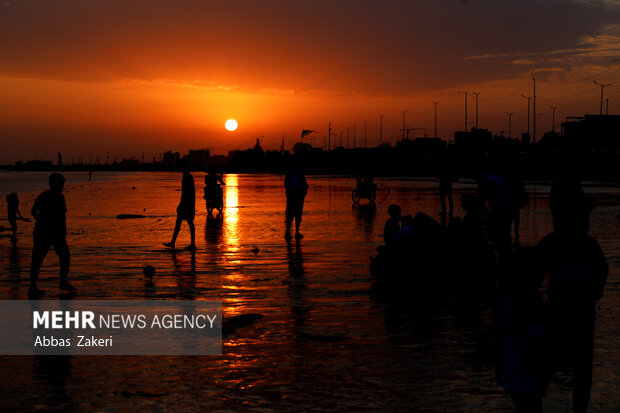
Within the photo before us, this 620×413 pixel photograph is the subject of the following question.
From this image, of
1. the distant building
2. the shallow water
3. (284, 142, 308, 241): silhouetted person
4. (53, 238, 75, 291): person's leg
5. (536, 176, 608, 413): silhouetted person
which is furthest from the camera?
the distant building

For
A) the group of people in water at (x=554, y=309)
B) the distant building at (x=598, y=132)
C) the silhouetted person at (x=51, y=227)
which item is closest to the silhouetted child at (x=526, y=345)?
the group of people in water at (x=554, y=309)

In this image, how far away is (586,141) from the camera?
159750 millimetres

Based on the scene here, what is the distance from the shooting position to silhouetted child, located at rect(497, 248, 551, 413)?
159 inches

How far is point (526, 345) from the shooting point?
4047 millimetres

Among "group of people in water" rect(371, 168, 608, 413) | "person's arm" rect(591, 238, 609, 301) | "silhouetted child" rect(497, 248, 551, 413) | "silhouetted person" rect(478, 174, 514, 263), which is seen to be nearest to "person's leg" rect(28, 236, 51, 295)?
A: "silhouetted person" rect(478, 174, 514, 263)

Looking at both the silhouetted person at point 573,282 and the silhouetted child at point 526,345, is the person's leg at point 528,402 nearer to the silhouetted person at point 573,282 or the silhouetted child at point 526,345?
the silhouetted child at point 526,345

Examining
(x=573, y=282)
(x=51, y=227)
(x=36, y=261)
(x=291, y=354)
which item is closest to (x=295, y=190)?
(x=51, y=227)

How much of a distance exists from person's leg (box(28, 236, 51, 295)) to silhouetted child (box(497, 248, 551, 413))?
25.2 ft

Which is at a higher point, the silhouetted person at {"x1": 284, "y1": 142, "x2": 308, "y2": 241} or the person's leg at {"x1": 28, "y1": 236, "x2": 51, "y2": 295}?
the silhouetted person at {"x1": 284, "y1": 142, "x2": 308, "y2": 241}

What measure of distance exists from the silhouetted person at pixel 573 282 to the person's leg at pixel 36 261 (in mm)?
7721

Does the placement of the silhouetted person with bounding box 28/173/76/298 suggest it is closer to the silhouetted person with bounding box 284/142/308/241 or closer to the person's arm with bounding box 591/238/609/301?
the person's arm with bounding box 591/238/609/301

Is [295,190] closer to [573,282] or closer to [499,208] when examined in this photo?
[499,208]

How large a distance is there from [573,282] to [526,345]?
20.0 inches

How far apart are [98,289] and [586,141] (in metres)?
165
